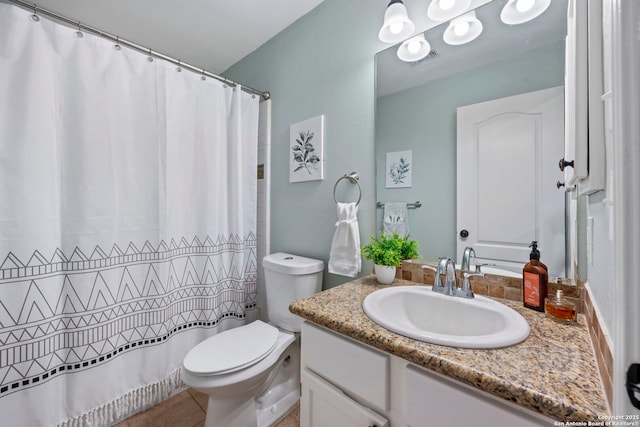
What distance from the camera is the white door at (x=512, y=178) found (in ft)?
2.83

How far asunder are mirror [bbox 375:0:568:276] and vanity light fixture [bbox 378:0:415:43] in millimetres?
80

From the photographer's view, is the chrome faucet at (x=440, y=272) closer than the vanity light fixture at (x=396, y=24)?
Yes

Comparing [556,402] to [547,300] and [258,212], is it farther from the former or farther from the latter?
[258,212]

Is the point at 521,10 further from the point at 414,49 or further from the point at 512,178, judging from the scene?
the point at 512,178

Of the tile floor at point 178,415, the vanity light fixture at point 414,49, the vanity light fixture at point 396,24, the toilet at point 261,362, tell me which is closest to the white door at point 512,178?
the vanity light fixture at point 414,49

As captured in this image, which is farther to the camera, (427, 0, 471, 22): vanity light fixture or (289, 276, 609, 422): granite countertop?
(427, 0, 471, 22): vanity light fixture

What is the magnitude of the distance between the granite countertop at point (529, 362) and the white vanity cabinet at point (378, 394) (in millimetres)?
31

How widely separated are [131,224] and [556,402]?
1.63m

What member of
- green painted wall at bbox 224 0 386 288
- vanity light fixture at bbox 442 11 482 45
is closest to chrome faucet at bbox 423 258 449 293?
green painted wall at bbox 224 0 386 288

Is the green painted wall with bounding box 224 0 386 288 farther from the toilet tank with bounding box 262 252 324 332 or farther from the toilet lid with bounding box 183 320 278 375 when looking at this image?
the toilet lid with bounding box 183 320 278 375

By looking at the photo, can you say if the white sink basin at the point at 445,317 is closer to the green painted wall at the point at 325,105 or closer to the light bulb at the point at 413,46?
the green painted wall at the point at 325,105

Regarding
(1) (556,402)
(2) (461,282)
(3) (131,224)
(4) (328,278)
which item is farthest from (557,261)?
(3) (131,224)

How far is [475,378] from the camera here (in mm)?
519

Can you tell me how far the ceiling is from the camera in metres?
1.50
